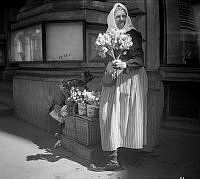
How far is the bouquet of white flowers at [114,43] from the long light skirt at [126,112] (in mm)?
357

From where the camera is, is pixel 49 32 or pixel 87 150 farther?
pixel 49 32

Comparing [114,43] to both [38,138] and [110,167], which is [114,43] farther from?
[38,138]

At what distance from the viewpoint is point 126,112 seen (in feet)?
13.7

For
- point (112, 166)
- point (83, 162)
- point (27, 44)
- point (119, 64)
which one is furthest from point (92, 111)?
point (27, 44)

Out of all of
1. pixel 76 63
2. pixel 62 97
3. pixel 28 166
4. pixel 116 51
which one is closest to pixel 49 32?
pixel 76 63

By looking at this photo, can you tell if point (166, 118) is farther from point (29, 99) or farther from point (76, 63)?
point (29, 99)

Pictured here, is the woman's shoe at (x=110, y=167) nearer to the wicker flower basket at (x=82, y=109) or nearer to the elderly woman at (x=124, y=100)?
the elderly woman at (x=124, y=100)

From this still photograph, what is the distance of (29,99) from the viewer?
714 centimetres

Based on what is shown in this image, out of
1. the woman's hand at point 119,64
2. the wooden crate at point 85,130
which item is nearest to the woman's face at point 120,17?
the woman's hand at point 119,64

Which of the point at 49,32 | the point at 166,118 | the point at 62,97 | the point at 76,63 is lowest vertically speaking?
the point at 166,118

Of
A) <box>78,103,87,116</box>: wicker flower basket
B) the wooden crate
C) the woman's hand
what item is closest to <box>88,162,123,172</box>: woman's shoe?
the wooden crate

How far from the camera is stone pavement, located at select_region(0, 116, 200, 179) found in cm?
410

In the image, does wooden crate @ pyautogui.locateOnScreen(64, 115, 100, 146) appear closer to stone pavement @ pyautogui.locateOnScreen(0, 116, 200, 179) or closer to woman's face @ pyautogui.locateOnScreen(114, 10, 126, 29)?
stone pavement @ pyautogui.locateOnScreen(0, 116, 200, 179)

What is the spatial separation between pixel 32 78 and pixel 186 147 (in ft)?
12.8
